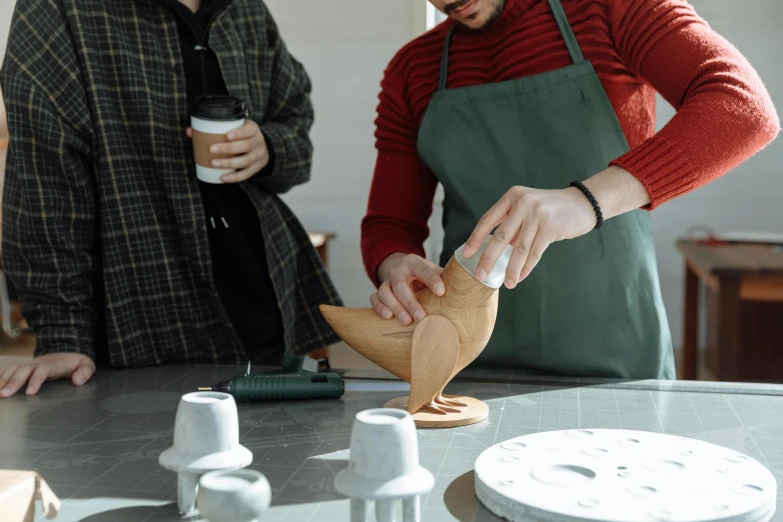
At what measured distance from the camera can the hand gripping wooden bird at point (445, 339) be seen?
105 cm

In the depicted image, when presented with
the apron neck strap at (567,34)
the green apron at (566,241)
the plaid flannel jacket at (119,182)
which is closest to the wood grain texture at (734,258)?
the green apron at (566,241)

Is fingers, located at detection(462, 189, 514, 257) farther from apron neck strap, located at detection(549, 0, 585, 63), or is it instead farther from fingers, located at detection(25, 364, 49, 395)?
fingers, located at detection(25, 364, 49, 395)

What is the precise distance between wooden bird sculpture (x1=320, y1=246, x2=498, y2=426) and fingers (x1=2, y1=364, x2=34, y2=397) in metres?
0.57

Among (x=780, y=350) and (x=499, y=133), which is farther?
(x=780, y=350)

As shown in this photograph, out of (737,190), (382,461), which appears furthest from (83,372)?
(737,190)

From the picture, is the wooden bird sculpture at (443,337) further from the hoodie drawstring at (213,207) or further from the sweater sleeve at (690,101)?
the hoodie drawstring at (213,207)

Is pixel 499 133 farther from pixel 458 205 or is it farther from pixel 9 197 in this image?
pixel 9 197

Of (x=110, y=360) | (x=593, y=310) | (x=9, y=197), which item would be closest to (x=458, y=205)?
(x=593, y=310)

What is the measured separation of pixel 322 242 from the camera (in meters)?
4.11

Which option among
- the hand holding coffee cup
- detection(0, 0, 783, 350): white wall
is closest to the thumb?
the hand holding coffee cup

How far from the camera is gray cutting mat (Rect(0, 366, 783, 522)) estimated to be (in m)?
0.82

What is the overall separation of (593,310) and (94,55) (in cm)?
96

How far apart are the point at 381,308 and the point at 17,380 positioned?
0.57 m

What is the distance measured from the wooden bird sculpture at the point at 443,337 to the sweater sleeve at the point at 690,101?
272 mm
